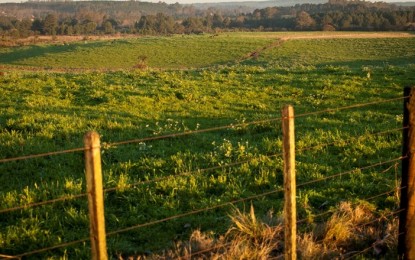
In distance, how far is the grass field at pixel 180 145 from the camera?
6520 millimetres

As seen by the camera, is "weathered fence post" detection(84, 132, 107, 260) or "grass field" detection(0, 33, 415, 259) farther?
"grass field" detection(0, 33, 415, 259)

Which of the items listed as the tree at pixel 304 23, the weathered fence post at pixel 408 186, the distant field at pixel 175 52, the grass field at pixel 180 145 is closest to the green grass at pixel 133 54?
the distant field at pixel 175 52

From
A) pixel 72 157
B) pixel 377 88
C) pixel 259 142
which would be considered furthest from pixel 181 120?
pixel 377 88

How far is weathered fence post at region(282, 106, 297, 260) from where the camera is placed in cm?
444

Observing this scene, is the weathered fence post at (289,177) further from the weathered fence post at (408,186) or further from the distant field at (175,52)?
the distant field at (175,52)

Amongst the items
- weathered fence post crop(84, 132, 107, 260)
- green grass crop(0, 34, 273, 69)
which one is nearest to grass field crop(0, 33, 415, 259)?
weathered fence post crop(84, 132, 107, 260)

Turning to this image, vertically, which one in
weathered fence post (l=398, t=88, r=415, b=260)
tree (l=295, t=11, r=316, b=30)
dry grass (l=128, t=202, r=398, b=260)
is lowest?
dry grass (l=128, t=202, r=398, b=260)

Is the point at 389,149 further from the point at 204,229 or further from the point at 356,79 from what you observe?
the point at 356,79

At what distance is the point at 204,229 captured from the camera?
21.0 feet

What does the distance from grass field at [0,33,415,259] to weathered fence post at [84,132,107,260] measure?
1943 millimetres

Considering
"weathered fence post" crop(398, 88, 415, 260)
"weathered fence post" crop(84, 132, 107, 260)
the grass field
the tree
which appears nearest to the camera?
"weathered fence post" crop(84, 132, 107, 260)

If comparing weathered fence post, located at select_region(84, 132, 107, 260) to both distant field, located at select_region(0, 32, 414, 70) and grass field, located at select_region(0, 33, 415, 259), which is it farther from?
distant field, located at select_region(0, 32, 414, 70)

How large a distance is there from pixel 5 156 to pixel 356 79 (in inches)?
572

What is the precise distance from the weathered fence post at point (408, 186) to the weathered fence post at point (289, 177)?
5.17 ft
